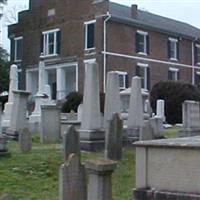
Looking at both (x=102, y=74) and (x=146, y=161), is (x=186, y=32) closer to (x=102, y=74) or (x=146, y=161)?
(x=102, y=74)

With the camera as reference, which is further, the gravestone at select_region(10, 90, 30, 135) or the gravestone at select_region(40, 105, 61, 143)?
the gravestone at select_region(10, 90, 30, 135)

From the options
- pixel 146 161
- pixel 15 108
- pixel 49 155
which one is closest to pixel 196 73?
pixel 15 108

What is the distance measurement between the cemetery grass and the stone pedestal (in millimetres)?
1957

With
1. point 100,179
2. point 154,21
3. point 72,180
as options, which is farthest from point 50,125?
point 154,21

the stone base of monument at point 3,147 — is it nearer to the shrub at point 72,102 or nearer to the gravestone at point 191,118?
the gravestone at point 191,118

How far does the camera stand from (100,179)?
726 cm

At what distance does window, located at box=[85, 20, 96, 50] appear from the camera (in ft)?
139

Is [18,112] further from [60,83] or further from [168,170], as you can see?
[60,83]

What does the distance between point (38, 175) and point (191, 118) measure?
407 inches

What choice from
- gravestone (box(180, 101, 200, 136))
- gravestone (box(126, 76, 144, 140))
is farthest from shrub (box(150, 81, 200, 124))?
gravestone (box(126, 76, 144, 140))

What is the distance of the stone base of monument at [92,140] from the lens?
49.2 feet

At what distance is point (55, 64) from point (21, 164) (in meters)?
34.1

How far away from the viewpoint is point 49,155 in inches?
515

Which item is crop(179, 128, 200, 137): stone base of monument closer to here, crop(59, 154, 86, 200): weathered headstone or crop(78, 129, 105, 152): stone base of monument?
crop(78, 129, 105, 152): stone base of monument
